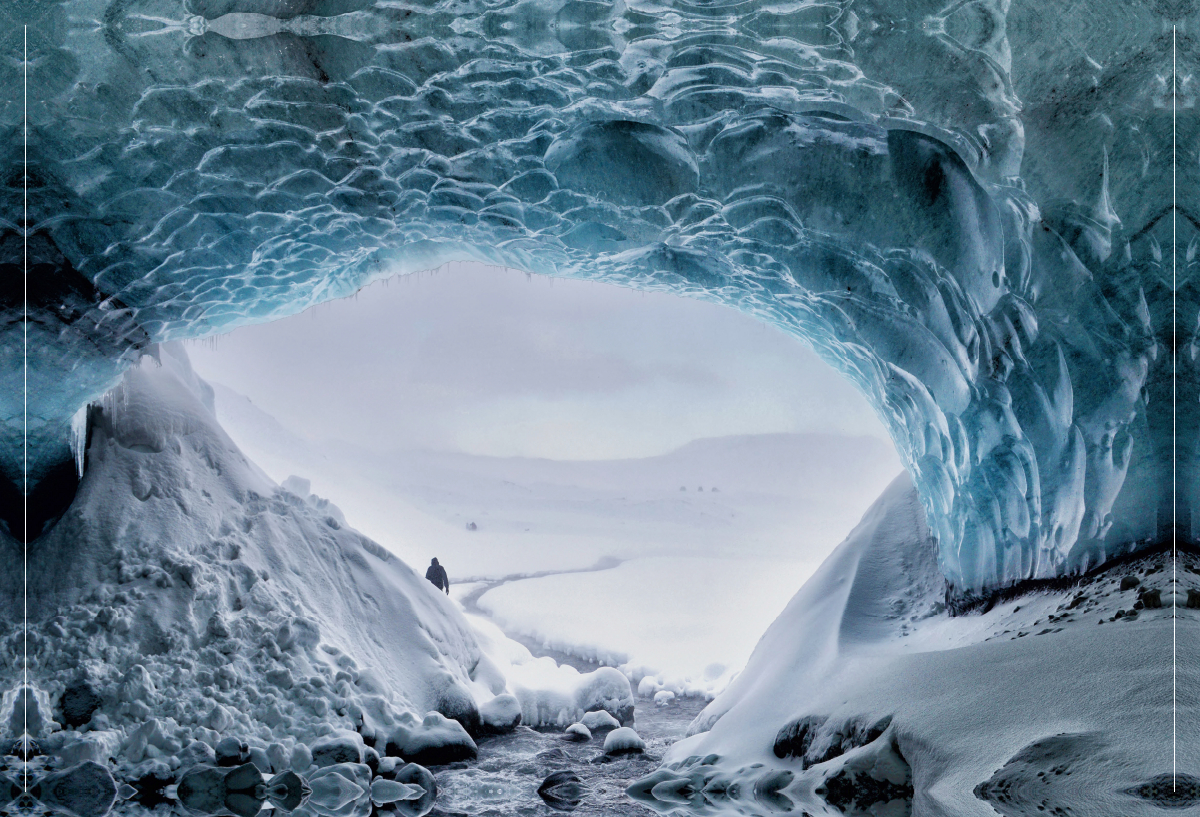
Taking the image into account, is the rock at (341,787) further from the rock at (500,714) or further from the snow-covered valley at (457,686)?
the rock at (500,714)

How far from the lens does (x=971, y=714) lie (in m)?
3.42

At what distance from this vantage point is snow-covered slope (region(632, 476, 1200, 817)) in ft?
9.13

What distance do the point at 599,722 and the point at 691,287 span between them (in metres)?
3.88

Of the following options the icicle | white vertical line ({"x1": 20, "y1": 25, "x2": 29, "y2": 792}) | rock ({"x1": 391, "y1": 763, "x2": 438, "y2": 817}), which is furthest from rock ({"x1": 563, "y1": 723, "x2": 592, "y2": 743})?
the icicle

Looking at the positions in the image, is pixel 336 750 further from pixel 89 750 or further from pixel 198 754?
pixel 89 750

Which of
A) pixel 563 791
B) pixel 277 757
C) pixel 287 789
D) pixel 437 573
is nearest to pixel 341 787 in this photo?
pixel 287 789

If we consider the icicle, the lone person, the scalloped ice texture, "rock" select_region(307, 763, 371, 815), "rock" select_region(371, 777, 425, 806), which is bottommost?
"rock" select_region(371, 777, 425, 806)

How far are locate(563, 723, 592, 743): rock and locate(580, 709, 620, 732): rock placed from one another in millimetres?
133

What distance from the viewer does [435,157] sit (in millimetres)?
4645

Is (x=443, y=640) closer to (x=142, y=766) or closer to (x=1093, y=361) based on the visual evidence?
(x=142, y=766)

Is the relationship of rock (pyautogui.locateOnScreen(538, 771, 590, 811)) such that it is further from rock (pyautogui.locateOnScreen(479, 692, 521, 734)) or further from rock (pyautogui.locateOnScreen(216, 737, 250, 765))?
rock (pyautogui.locateOnScreen(216, 737, 250, 765))

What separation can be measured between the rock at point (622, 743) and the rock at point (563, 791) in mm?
976

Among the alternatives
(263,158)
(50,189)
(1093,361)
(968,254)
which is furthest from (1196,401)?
(50,189)

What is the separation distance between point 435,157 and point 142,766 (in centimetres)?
383
